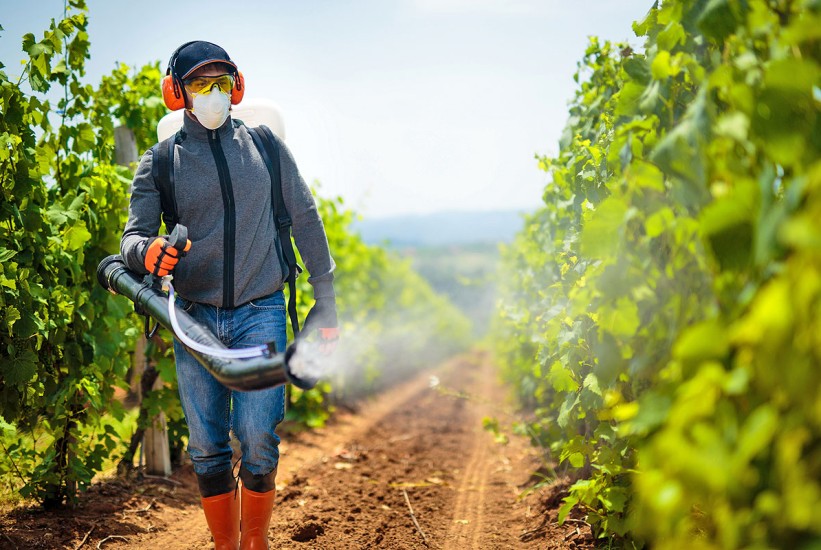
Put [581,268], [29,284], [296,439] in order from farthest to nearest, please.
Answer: [296,439]
[29,284]
[581,268]

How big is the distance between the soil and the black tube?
141 centimetres

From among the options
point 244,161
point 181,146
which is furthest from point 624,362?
point 181,146

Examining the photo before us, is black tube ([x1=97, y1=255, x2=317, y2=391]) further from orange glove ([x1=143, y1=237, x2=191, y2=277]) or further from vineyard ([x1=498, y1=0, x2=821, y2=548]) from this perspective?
vineyard ([x1=498, y1=0, x2=821, y2=548])

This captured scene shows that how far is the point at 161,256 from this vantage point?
252cm

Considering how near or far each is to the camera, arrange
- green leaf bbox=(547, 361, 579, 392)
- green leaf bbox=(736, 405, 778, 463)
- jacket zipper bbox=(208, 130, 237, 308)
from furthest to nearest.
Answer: green leaf bbox=(547, 361, 579, 392) → jacket zipper bbox=(208, 130, 237, 308) → green leaf bbox=(736, 405, 778, 463)

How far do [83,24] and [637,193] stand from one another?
3.31 meters

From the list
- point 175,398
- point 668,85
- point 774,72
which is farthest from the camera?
point 175,398

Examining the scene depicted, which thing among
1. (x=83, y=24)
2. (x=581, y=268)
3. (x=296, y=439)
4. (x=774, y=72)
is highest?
(x=83, y=24)

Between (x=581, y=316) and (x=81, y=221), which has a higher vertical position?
(x=81, y=221)

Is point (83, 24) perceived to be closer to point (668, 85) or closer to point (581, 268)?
point (581, 268)

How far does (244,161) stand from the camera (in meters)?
2.82

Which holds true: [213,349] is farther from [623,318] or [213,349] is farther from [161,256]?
[623,318]

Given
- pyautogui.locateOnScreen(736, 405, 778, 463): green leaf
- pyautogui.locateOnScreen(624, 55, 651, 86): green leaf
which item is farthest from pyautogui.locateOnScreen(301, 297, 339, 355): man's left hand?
pyautogui.locateOnScreen(736, 405, 778, 463): green leaf

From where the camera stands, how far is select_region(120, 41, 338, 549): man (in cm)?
275
